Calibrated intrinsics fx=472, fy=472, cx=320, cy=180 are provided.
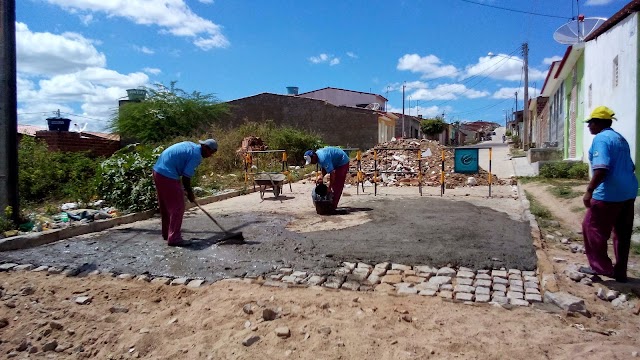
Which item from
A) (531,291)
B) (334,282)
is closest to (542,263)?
(531,291)

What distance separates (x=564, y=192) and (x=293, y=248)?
7.47 m

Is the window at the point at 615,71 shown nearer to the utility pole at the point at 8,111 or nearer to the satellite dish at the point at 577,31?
the satellite dish at the point at 577,31

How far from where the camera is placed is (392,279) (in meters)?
4.75

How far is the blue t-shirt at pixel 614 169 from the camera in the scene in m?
4.46

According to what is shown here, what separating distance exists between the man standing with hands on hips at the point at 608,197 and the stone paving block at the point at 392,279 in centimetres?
191

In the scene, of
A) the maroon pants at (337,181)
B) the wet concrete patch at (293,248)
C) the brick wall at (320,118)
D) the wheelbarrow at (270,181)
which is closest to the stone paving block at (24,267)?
the wet concrete patch at (293,248)

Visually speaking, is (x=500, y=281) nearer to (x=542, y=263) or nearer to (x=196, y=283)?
(x=542, y=263)

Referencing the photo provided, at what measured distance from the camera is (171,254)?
19.1 feet

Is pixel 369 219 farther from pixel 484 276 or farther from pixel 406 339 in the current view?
pixel 406 339

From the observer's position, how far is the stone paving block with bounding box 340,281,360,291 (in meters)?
4.47

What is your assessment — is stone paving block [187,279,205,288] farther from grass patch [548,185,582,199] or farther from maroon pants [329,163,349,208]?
grass patch [548,185,582,199]

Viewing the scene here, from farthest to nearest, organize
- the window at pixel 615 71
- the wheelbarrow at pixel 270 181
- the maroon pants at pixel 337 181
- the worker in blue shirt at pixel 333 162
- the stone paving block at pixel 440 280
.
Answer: the wheelbarrow at pixel 270 181, the window at pixel 615 71, the maroon pants at pixel 337 181, the worker in blue shirt at pixel 333 162, the stone paving block at pixel 440 280

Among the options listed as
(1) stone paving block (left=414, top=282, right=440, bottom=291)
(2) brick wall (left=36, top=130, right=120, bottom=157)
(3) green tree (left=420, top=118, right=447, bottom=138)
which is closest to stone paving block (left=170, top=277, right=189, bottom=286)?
(1) stone paving block (left=414, top=282, right=440, bottom=291)

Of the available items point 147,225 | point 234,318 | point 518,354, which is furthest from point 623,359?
point 147,225
